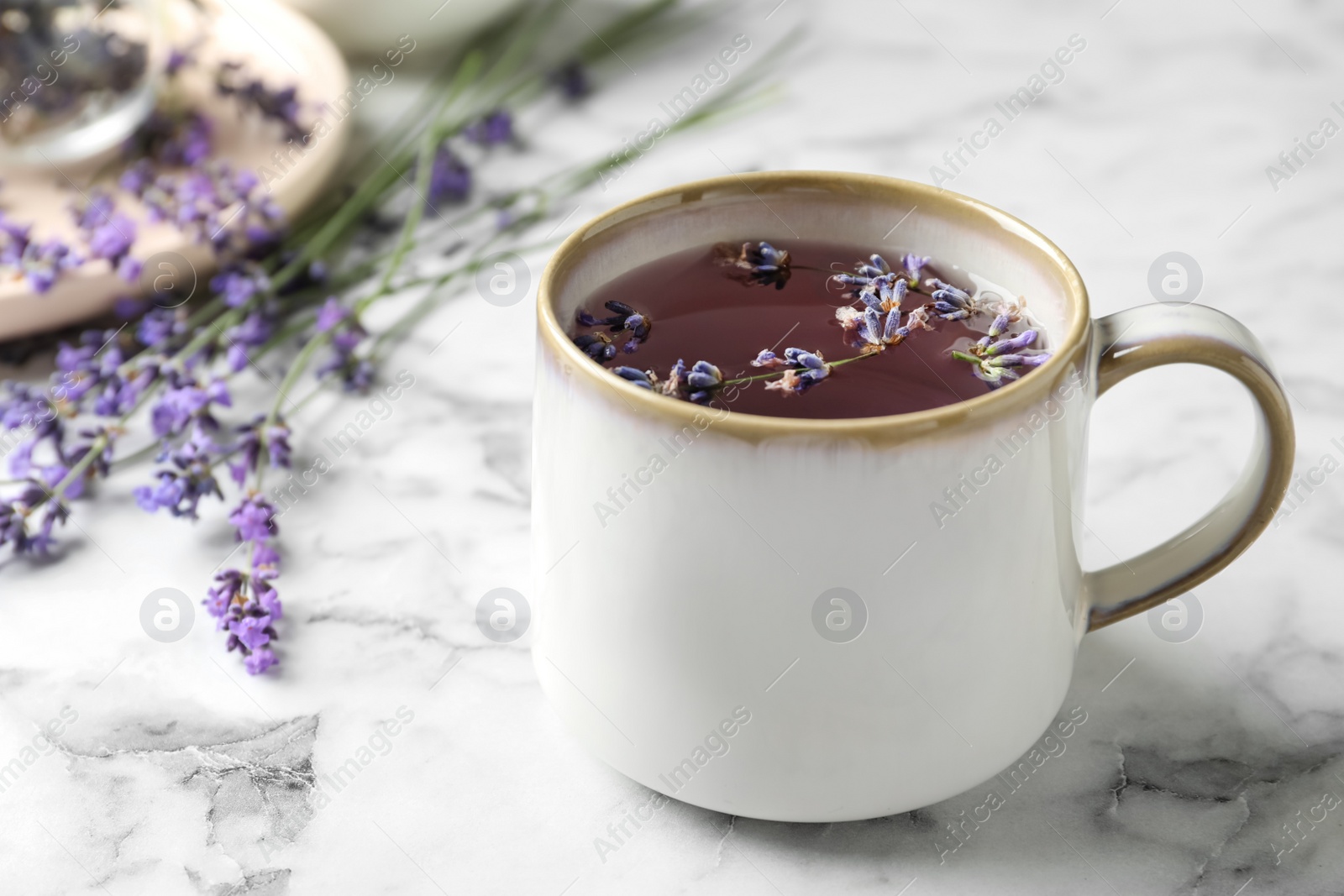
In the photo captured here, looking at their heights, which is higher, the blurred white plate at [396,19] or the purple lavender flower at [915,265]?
the purple lavender flower at [915,265]

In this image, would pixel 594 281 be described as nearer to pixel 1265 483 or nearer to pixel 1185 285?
pixel 1265 483

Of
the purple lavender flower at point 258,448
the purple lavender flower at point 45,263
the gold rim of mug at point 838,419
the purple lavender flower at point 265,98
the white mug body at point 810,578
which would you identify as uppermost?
the gold rim of mug at point 838,419

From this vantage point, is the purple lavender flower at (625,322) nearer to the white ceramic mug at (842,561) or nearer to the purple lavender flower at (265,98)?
the white ceramic mug at (842,561)

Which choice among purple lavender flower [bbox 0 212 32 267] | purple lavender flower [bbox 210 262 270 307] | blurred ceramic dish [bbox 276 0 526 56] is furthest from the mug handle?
blurred ceramic dish [bbox 276 0 526 56]

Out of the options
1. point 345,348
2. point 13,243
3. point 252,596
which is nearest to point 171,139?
point 13,243

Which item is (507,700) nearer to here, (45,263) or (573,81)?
(45,263)

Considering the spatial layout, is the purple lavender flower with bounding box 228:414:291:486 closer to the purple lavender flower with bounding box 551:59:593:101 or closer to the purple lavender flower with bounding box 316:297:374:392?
the purple lavender flower with bounding box 316:297:374:392

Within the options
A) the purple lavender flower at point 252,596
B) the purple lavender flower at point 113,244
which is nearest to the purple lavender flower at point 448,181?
the purple lavender flower at point 113,244
